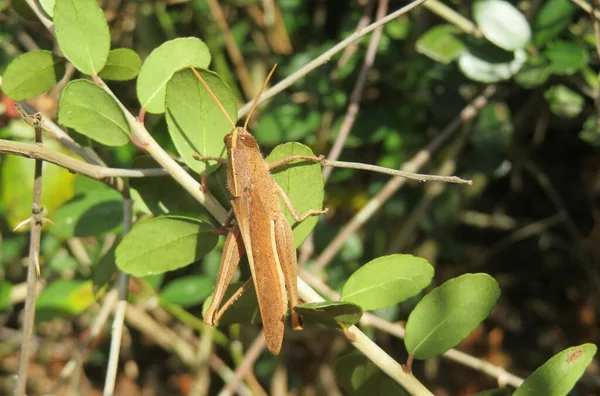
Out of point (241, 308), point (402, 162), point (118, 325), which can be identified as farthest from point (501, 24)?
point (118, 325)

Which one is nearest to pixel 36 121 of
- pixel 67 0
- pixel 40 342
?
pixel 67 0

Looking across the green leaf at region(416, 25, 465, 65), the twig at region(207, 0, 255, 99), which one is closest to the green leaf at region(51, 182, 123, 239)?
the green leaf at region(416, 25, 465, 65)

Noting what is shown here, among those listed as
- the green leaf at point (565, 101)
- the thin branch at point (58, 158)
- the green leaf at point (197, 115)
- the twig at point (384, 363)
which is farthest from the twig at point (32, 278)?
the green leaf at point (565, 101)

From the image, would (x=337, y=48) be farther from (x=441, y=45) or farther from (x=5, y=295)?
(x=5, y=295)

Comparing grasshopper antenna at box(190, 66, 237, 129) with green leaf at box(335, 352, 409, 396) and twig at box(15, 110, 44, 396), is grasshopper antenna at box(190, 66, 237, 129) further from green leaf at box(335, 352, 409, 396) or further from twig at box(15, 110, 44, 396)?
green leaf at box(335, 352, 409, 396)

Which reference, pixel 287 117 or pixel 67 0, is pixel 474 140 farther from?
pixel 67 0
